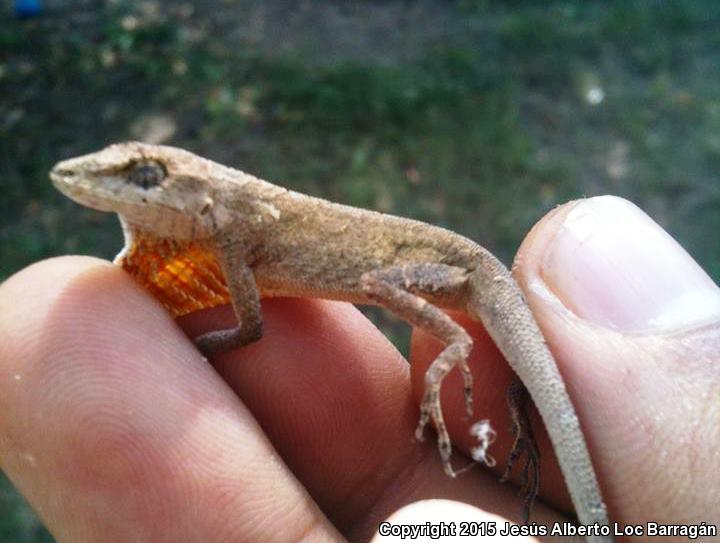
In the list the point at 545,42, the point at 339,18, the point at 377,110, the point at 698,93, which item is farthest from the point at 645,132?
the point at 339,18

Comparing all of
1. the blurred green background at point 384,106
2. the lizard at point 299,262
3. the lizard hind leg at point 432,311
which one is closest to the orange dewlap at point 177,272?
the lizard at point 299,262

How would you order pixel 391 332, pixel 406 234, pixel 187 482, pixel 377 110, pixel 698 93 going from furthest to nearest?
pixel 698 93 < pixel 377 110 < pixel 391 332 < pixel 406 234 < pixel 187 482

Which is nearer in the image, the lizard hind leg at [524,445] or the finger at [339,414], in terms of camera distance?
the lizard hind leg at [524,445]

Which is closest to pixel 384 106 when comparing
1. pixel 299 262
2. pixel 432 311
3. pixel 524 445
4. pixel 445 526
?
pixel 299 262

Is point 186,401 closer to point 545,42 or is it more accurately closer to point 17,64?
point 17,64

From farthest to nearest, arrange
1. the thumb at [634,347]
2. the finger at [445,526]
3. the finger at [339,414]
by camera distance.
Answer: the finger at [339,414], the thumb at [634,347], the finger at [445,526]

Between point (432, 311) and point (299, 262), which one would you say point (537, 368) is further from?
point (299, 262)

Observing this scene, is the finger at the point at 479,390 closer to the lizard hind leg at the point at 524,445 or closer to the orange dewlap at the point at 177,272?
the lizard hind leg at the point at 524,445

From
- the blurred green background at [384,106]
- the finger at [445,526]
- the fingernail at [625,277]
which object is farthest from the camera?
the blurred green background at [384,106]
